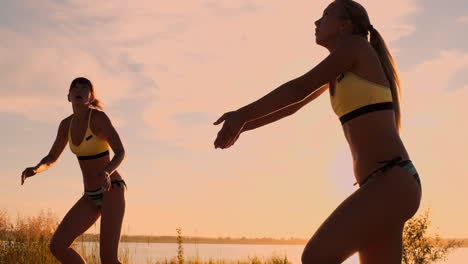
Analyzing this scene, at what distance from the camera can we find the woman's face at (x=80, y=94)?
6.86m

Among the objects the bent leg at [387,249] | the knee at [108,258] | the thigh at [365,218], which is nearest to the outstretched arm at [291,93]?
the thigh at [365,218]

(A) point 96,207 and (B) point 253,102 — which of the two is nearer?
(B) point 253,102

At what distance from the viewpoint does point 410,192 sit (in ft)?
10.3

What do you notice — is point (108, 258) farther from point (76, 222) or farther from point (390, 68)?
point (390, 68)

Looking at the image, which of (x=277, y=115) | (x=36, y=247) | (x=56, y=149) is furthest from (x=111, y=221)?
(x=36, y=247)

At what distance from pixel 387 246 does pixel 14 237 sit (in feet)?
38.4

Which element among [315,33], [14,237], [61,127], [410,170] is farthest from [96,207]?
[14,237]

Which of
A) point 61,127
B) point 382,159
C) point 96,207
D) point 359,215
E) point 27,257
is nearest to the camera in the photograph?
point 359,215

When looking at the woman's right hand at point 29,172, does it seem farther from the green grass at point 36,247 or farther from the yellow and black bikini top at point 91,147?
the green grass at point 36,247

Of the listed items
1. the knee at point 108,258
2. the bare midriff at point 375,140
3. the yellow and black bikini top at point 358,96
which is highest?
the yellow and black bikini top at point 358,96

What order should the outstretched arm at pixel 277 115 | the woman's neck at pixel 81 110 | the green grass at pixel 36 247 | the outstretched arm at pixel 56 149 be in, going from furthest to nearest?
the green grass at pixel 36 247 → the outstretched arm at pixel 56 149 → the woman's neck at pixel 81 110 → the outstretched arm at pixel 277 115

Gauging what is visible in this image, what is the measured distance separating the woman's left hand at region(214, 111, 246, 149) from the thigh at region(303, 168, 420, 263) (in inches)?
25.7

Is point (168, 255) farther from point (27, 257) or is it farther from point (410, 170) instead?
point (410, 170)

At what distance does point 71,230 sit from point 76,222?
98 mm
